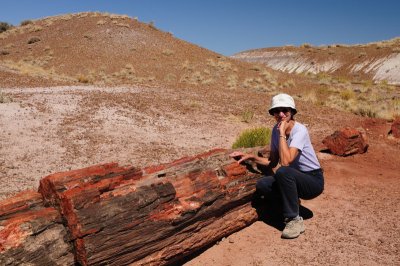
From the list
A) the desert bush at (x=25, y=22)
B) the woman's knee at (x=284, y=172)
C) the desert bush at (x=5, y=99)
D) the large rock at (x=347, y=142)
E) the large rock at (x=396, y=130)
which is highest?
the desert bush at (x=25, y=22)

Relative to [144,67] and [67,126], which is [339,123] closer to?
[67,126]

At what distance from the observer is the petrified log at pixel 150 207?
3.60 m

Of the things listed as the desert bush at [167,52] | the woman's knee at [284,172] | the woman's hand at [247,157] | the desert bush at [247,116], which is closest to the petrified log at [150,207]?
the woman's hand at [247,157]

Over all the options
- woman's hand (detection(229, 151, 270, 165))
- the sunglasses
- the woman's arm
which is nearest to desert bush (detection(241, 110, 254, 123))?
woman's hand (detection(229, 151, 270, 165))

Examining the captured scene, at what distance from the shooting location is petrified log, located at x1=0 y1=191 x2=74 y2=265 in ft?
11.0

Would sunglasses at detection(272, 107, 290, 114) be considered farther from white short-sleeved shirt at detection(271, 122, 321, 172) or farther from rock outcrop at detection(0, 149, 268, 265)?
rock outcrop at detection(0, 149, 268, 265)

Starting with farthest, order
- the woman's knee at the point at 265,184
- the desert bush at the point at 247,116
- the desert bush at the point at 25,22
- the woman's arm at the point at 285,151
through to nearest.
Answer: the desert bush at the point at 25,22 < the desert bush at the point at 247,116 < the woman's knee at the point at 265,184 < the woman's arm at the point at 285,151

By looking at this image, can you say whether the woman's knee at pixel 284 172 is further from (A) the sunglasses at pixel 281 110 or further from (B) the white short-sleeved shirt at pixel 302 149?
(A) the sunglasses at pixel 281 110

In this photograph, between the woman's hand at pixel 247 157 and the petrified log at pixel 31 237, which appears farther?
the woman's hand at pixel 247 157

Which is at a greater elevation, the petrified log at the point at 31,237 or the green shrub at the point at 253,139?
the petrified log at the point at 31,237

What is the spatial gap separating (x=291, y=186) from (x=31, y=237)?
282 cm

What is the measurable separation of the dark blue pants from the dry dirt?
45cm

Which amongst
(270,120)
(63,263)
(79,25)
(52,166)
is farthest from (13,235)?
(79,25)

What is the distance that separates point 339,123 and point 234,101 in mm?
4573
